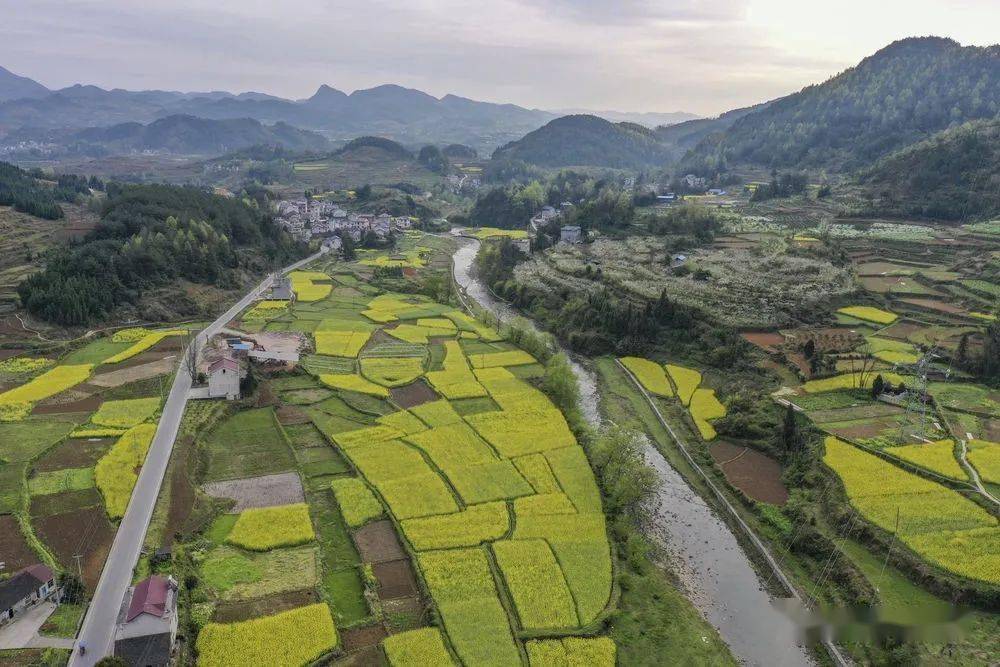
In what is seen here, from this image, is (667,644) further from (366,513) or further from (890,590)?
(366,513)

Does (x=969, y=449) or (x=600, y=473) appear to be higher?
(x=969, y=449)

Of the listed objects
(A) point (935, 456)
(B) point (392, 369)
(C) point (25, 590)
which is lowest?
(B) point (392, 369)

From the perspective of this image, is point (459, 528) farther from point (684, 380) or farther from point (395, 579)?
point (684, 380)

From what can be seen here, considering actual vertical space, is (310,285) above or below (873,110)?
below

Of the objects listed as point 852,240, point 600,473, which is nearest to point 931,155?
point 852,240

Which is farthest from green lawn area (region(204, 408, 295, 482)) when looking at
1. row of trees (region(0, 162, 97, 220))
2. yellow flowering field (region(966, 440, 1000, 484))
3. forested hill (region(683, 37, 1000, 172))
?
forested hill (region(683, 37, 1000, 172))

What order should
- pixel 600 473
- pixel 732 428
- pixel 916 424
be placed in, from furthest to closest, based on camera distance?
pixel 732 428, pixel 916 424, pixel 600 473

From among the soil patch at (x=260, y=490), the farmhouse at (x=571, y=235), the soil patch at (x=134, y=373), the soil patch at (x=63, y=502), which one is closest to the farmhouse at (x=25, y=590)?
the soil patch at (x=63, y=502)

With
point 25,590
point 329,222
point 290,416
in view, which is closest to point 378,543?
point 25,590
